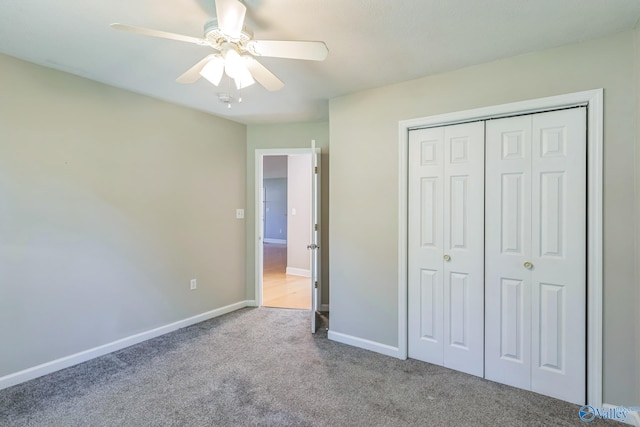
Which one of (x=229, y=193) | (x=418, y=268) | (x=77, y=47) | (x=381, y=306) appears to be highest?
(x=77, y=47)

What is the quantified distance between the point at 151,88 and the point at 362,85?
1893 mm

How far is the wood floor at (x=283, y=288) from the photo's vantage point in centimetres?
444

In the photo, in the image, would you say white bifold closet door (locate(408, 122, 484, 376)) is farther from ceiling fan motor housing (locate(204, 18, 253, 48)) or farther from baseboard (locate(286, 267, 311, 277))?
baseboard (locate(286, 267, 311, 277))

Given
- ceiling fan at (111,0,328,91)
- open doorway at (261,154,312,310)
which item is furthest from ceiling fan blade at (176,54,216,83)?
open doorway at (261,154,312,310)

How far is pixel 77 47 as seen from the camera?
218cm

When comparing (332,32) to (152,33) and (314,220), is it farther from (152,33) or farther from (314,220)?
(314,220)

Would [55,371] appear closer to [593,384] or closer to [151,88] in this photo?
[151,88]

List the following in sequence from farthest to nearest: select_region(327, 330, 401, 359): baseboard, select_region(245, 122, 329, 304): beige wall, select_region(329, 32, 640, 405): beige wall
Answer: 1. select_region(245, 122, 329, 304): beige wall
2. select_region(327, 330, 401, 359): baseboard
3. select_region(329, 32, 640, 405): beige wall

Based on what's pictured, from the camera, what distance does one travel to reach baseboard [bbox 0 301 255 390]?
2348mm

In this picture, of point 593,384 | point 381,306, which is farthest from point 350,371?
point 593,384

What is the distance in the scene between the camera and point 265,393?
2252mm

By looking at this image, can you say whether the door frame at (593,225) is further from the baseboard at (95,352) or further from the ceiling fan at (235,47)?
the baseboard at (95,352)

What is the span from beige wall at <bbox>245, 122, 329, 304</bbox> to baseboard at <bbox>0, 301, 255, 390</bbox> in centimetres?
82

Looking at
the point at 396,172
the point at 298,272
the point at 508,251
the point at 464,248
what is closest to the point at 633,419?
the point at 508,251
